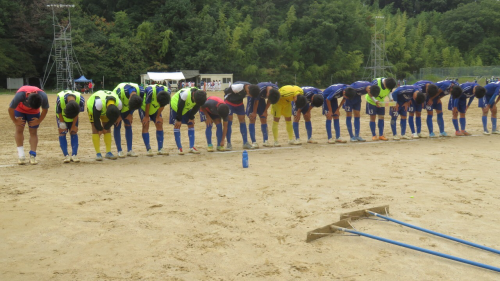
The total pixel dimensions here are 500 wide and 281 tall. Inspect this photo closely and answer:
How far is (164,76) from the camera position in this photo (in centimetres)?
4884

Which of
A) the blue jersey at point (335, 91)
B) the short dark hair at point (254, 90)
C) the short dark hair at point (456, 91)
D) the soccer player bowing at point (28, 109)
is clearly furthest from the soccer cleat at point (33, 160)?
the short dark hair at point (456, 91)

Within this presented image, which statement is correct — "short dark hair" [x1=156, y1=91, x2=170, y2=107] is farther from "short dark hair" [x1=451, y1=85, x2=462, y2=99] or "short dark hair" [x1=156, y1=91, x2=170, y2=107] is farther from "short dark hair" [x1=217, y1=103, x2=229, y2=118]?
"short dark hair" [x1=451, y1=85, x2=462, y2=99]

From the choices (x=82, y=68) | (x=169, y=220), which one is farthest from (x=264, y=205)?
(x=82, y=68)

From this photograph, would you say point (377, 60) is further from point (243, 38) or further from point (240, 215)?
point (240, 215)

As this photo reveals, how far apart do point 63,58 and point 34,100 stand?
37.5 m

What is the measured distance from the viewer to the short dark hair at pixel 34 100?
31.3 ft

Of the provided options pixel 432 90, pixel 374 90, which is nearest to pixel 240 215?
pixel 374 90

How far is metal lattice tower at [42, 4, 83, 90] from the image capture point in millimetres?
42594

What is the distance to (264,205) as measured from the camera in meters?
6.54

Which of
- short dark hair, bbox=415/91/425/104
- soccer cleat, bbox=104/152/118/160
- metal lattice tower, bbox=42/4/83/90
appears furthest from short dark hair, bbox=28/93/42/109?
metal lattice tower, bbox=42/4/83/90

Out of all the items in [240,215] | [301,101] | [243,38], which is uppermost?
[243,38]

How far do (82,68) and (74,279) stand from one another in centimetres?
4529

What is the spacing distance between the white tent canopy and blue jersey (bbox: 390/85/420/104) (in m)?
37.6

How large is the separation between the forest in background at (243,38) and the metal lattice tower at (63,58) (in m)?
0.96
